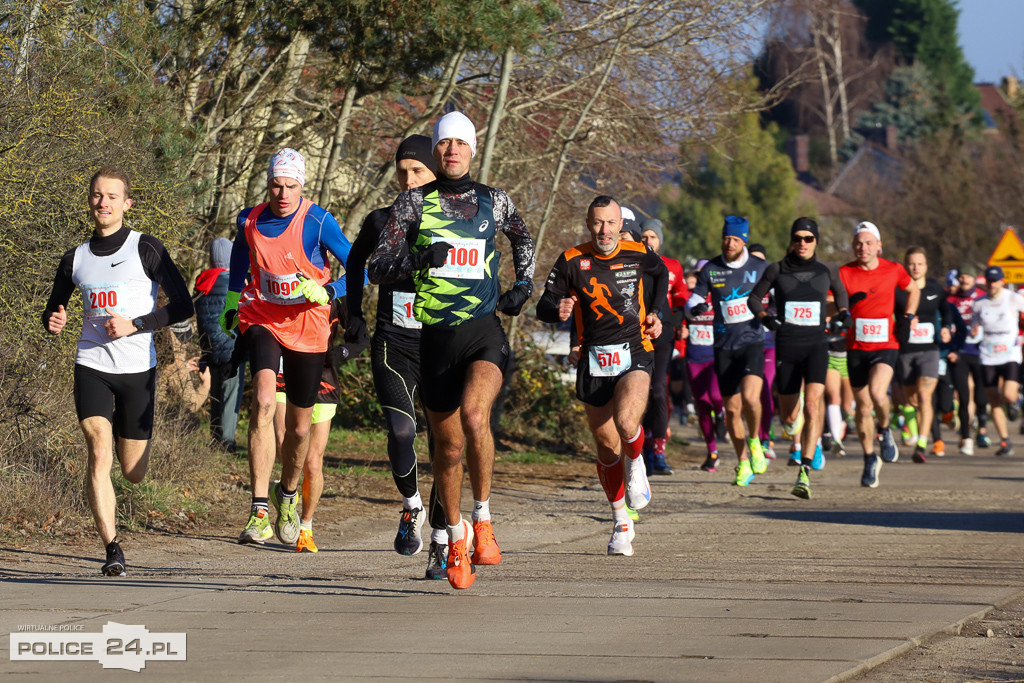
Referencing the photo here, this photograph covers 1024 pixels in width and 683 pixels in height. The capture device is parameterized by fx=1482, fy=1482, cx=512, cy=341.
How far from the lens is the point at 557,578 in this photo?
7449 millimetres

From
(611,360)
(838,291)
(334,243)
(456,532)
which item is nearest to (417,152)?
(334,243)

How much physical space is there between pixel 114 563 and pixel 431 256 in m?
2.32

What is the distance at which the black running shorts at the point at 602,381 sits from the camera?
8.73 meters

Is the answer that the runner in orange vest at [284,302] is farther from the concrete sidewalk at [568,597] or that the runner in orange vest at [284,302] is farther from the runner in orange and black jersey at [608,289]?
the runner in orange and black jersey at [608,289]

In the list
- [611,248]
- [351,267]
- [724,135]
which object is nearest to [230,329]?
[351,267]

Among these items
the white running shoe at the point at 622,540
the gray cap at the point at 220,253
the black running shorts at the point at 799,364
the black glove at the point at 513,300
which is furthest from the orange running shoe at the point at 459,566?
the black running shorts at the point at 799,364

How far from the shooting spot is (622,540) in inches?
326

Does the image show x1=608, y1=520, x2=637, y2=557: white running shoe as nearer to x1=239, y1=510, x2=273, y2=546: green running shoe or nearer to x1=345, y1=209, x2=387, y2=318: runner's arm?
x1=239, y1=510, x2=273, y2=546: green running shoe

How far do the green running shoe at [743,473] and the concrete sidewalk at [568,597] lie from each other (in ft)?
6.13

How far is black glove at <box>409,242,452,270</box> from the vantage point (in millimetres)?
6770

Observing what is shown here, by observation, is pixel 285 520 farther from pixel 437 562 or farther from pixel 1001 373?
pixel 1001 373

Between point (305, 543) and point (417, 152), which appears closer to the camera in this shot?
point (417, 152)

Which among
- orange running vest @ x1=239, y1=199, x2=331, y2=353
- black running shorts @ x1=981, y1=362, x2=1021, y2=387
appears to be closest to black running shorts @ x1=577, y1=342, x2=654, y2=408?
orange running vest @ x1=239, y1=199, x2=331, y2=353

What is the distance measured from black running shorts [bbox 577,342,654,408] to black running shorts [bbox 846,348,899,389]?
509 cm
